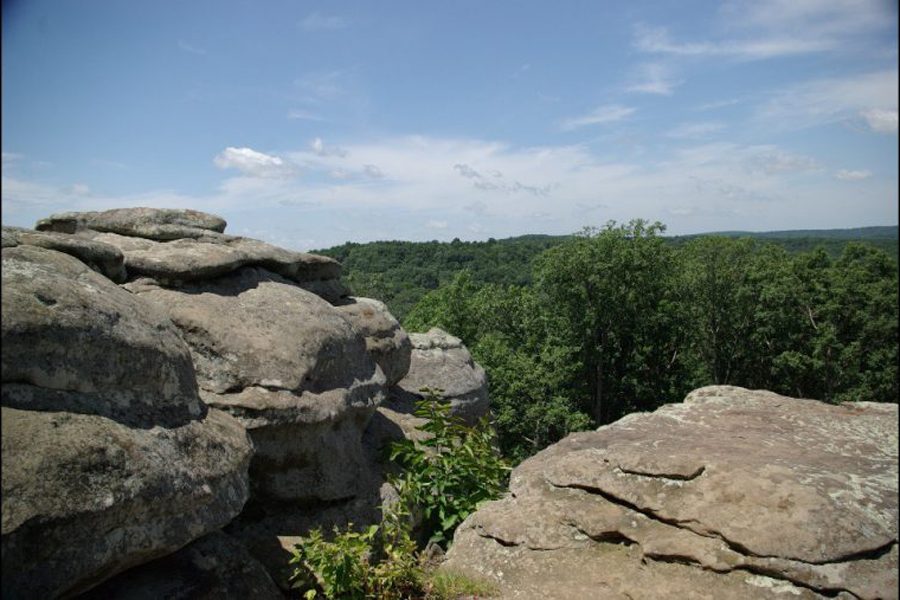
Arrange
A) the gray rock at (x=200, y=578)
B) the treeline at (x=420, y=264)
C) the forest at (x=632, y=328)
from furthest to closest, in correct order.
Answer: the treeline at (x=420, y=264) < the forest at (x=632, y=328) < the gray rock at (x=200, y=578)

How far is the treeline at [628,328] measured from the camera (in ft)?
115

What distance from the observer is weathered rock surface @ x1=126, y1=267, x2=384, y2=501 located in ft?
26.4

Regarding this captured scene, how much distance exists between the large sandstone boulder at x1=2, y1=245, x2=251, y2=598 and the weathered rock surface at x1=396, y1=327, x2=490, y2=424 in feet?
24.2

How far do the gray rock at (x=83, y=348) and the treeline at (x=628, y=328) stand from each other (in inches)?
1104

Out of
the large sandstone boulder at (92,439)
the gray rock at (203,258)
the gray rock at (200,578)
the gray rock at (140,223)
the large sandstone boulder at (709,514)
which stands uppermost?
the gray rock at (140,223)

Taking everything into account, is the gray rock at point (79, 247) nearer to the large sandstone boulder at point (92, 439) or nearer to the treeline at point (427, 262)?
the large sandstone boulder at point (92, 439)

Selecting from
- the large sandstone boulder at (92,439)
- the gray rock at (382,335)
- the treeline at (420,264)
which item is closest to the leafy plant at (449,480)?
the large sandstone boulder at (92,439)

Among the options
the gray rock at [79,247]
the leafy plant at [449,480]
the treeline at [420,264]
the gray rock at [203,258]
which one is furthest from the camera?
the treeline at [420,264]

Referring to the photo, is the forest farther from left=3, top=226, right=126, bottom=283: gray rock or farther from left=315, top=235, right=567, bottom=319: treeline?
left=315, top=235, right=567, bottom=319: treeline

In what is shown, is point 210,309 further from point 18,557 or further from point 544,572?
point 544,572

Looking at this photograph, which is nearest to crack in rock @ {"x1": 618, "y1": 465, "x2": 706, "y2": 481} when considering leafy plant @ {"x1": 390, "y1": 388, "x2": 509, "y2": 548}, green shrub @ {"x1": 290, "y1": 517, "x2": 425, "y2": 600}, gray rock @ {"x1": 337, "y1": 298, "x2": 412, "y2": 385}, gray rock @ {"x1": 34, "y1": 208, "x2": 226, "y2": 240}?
leafy plant @ {"x1": 390, "y1": 388, "x2": 509, "y2": 548}

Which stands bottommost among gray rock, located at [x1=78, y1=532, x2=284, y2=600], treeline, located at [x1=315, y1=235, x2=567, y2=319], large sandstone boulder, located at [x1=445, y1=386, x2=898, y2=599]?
gray rock, located at [x1=78, y1=532, x2=284, y2=600]

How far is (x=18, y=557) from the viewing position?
14.3 ft

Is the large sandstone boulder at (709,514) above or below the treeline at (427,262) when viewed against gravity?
below
